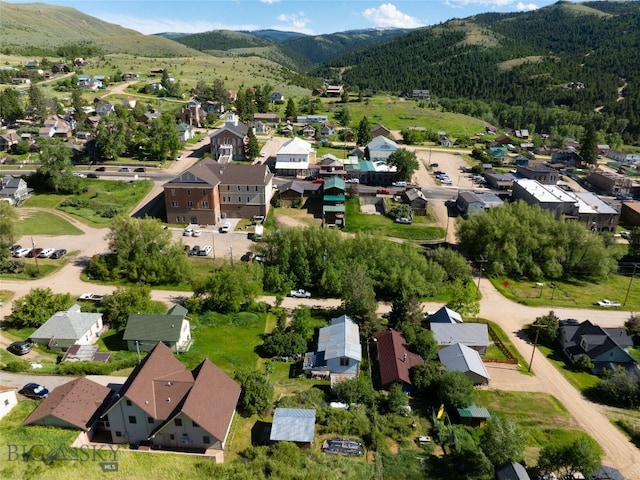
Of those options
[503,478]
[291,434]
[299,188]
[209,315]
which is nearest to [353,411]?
[291,434]

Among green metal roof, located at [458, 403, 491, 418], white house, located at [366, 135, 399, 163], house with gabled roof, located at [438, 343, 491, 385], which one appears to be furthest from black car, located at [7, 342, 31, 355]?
white house, located at [366, 135, 399, 163]

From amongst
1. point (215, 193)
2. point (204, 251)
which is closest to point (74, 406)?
point (204, 251)

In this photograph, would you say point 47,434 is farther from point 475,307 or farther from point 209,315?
point 475,307

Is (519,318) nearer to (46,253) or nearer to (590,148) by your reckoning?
(46,253)

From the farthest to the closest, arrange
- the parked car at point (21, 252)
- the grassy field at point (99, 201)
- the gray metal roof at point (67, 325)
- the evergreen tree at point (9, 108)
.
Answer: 1. the evergreen tree at point (9, 108)
2. the grassy field at point (99, 201)
3. the parked car at point (21, 252)
4. the gray metal roof at point (67, 325)

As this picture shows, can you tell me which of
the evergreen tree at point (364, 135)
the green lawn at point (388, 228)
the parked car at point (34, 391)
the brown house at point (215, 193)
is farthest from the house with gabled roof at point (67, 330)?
the evergreen tree at point (364, 135)

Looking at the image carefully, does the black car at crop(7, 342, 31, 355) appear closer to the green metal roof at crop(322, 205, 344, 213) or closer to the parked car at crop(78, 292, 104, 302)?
the parked car at crop(78, 292, 104, 302)

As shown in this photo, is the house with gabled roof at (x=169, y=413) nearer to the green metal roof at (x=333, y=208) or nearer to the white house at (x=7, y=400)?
the white house at (x=7, y=400)
